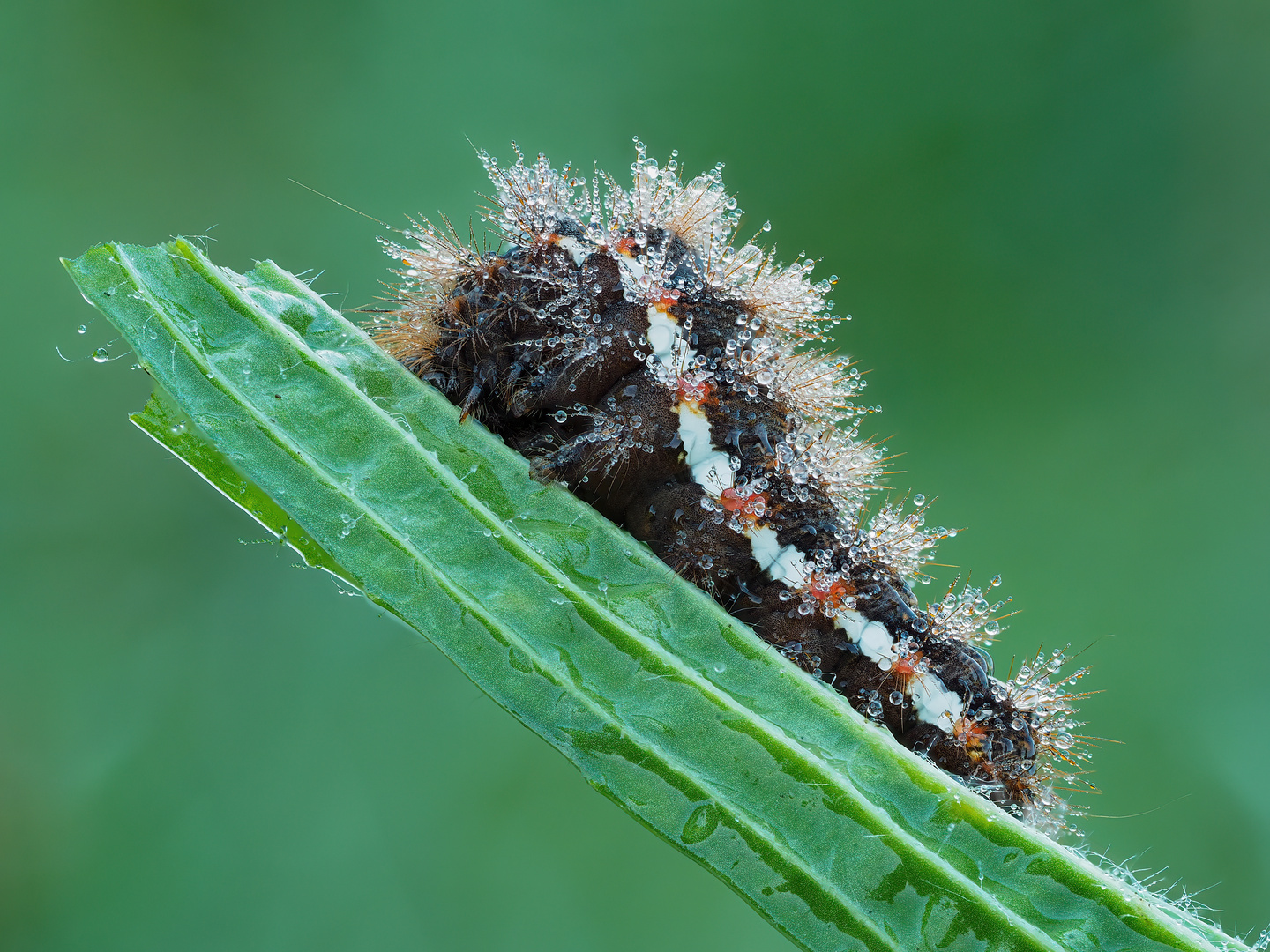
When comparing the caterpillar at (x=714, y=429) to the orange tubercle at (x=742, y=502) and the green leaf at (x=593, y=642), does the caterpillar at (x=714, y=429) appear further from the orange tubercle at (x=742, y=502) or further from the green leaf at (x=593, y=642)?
the green leaf at (x=593, y=642)

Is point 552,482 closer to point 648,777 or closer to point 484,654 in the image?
point 484,654

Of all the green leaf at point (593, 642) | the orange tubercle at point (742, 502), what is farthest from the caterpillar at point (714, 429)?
the green leaf at point (593, 642)

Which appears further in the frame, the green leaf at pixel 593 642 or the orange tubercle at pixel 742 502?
the orange tubercle at pixel 742 502

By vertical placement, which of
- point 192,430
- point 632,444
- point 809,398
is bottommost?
point 192,430

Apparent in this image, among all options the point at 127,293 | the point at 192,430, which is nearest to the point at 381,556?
the point at 192,430

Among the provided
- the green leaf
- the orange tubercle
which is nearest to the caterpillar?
the orange tubercle

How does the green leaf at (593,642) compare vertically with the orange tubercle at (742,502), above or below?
below

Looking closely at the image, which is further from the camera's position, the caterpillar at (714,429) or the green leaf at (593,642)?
the caterpillar at (714,429)
